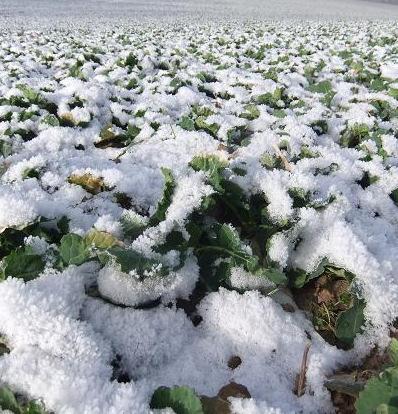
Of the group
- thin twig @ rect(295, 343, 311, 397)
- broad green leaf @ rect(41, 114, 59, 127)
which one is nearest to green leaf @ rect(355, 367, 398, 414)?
thin twig @ rect(295, 343, 311, 397)

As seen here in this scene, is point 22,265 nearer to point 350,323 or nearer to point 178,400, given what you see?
point 178,400

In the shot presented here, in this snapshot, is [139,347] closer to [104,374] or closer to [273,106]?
[104,374]

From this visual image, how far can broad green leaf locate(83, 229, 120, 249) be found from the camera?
5.99 feet

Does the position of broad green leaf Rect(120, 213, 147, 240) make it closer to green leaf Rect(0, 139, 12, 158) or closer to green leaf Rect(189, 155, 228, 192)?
green leaf Rect(189, 155, 228, 192)

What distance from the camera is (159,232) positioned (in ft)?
6.24

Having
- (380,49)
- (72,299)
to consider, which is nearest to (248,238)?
(72,299)

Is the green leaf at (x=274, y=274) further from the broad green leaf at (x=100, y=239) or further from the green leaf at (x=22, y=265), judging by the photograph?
the green leaf at (x=22, y=265)

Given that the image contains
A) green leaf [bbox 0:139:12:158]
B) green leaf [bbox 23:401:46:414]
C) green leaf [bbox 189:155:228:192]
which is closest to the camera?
green leaf [bbox 23:401:46:414]

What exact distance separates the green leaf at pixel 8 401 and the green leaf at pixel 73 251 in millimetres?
562

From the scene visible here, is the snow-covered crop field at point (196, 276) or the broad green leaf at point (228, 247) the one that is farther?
the broad green leaf at point (228, 247)

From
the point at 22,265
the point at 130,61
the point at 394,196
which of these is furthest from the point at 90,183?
the point at 130,61

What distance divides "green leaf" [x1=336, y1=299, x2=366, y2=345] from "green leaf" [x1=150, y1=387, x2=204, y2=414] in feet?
2.18

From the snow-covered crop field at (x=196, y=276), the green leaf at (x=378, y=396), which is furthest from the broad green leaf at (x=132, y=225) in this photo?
the green leaf at (x=378, y=396)

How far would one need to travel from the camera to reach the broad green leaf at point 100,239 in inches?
71.9
